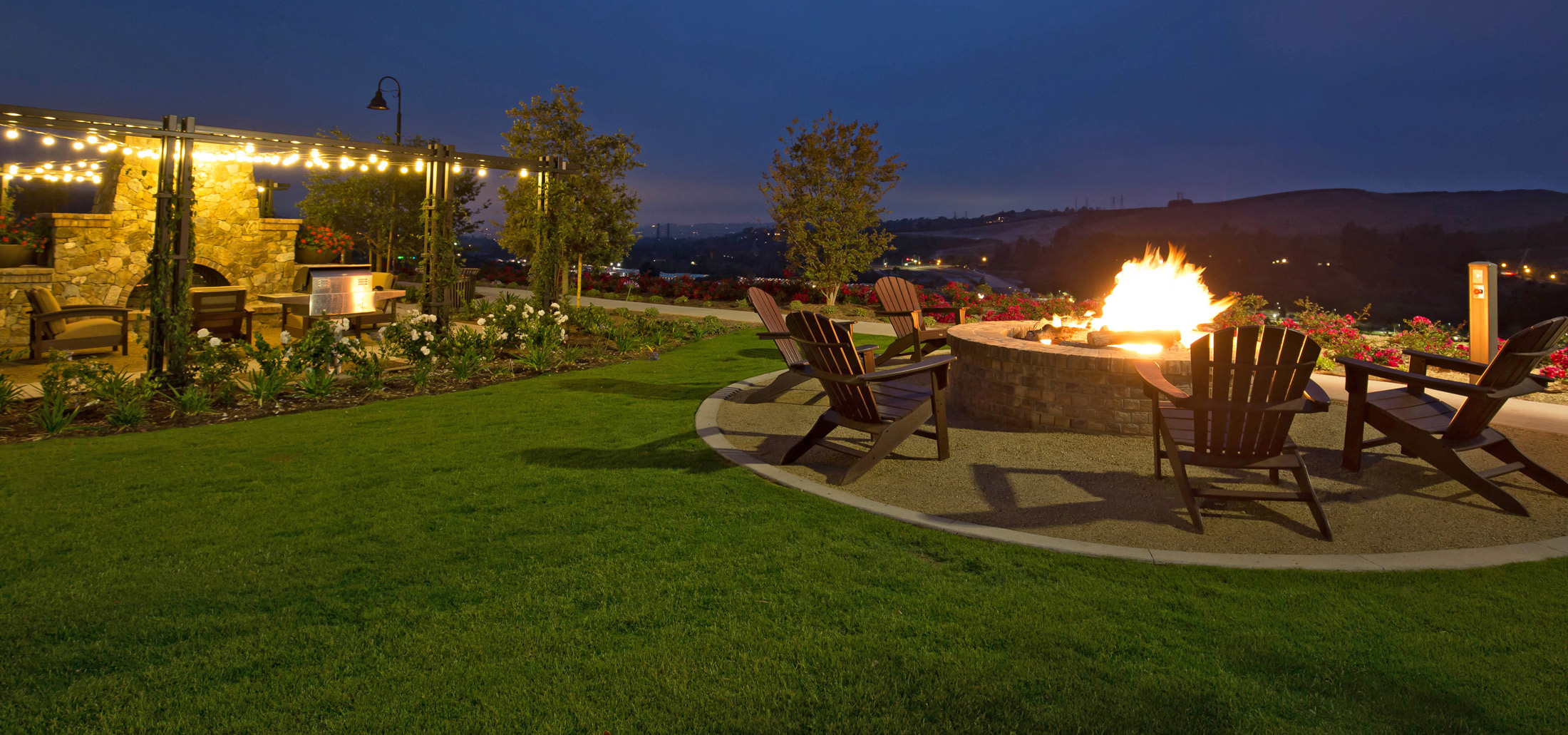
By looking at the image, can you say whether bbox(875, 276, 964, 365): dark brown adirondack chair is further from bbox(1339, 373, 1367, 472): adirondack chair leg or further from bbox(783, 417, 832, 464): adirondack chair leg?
bbox(1339, 373, 1367, 472): adirondack chair leg

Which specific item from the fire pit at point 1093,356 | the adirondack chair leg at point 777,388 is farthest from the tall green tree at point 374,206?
the fire pit at point 1093,356

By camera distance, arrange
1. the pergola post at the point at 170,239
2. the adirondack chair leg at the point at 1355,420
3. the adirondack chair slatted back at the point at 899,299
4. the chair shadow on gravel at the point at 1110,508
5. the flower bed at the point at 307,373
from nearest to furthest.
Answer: the chair shadow on gravel at the point at 1110,508 < the adirondack chair leg at the point at 1355,420 < the flower bed at the point at 307,373 < the pergola post at the point at 170,239 < the adirondack chair slatted back at the point at 899,299

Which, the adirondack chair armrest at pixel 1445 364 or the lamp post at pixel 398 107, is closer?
the adirondack chair armrest at pixel 1445 364

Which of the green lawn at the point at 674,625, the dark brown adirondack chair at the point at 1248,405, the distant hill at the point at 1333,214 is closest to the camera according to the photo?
the green lawn at the point at 674,625

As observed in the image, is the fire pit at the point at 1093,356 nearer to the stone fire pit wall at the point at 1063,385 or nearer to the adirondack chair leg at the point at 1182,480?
the stone fire pit wall at the point at 1063,385

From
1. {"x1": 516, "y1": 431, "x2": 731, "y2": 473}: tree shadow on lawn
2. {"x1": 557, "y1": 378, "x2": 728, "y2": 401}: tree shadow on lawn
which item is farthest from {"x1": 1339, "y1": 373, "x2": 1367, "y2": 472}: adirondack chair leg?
{"x1": 557, "y1": 378, "x2": 728, "y2": 401}: tree shadow on lawn

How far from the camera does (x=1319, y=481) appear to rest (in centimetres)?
452

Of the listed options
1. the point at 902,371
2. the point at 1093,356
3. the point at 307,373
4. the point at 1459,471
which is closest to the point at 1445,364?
the point at 1459,471

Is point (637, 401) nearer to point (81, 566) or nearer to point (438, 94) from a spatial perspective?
point (81, 566)

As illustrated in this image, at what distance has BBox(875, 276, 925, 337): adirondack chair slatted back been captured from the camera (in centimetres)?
848

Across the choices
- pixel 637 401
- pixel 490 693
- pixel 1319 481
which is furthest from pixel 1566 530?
pixel 637 401

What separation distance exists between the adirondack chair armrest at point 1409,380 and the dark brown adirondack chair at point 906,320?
3.81 metres

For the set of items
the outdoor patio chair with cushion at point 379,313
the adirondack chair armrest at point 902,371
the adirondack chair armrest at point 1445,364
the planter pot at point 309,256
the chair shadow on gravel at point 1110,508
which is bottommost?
the chair shadow on gravel at point 1110,508

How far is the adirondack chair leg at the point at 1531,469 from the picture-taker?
4.14 meters
